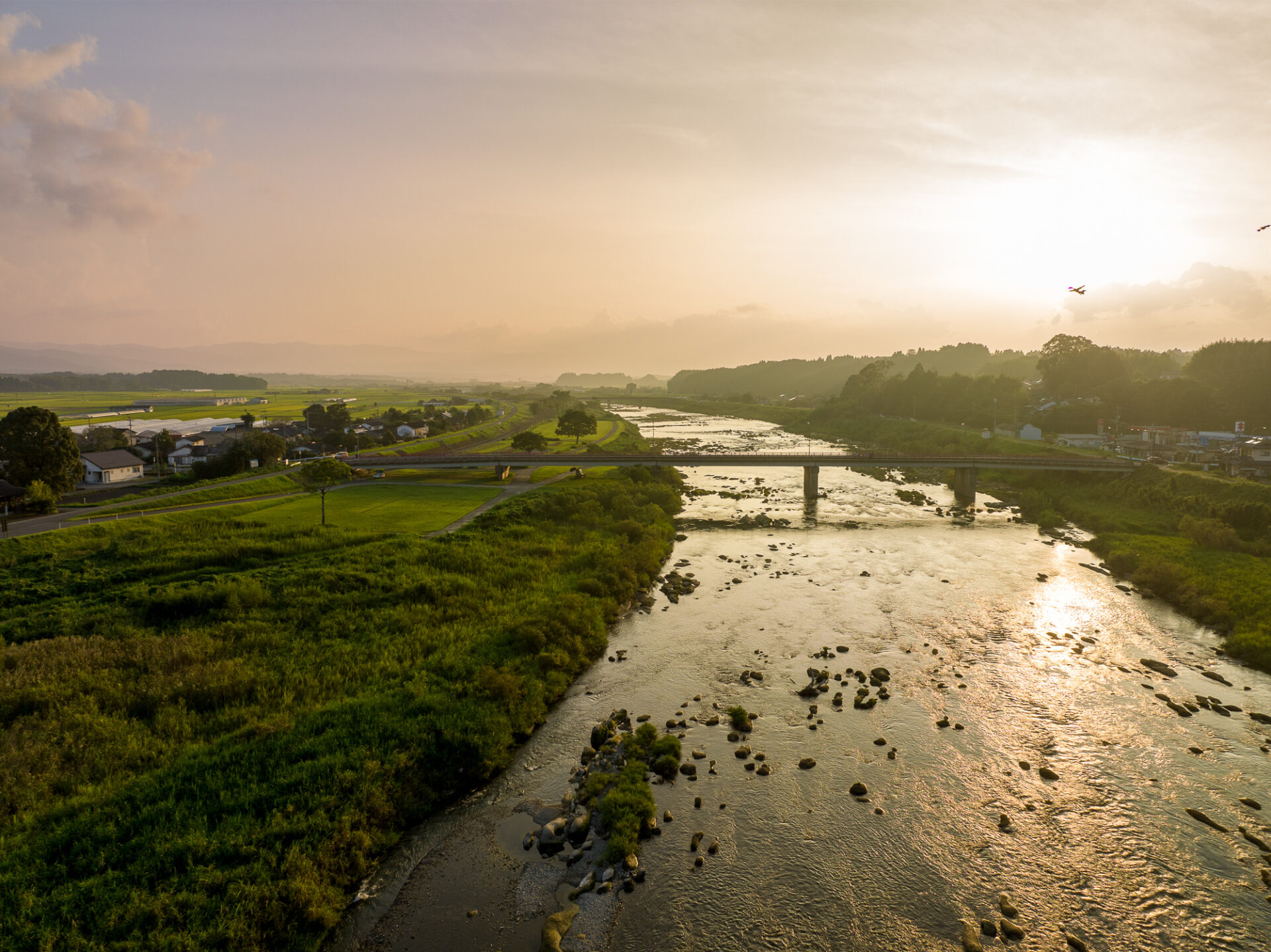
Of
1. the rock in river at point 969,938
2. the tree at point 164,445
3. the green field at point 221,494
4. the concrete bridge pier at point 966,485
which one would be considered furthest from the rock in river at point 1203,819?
the tree at point 164,445

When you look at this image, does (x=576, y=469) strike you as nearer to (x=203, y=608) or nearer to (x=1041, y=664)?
(x=203, y=608)

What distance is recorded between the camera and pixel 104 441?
282ft

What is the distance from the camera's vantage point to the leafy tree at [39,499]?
4653 cm

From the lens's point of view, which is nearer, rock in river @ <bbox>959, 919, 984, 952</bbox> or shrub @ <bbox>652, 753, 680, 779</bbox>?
rock in river @ <bbox>959, 919, 984, 952</bbox>

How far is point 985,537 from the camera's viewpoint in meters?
54.5

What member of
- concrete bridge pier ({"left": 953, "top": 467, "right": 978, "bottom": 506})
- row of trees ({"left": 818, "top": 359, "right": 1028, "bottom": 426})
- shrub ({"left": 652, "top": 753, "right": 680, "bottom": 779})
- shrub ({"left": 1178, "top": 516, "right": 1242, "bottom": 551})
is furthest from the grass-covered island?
row of trees ({"left": 818, "top": 359, "right": 1028, "bottom": 426})

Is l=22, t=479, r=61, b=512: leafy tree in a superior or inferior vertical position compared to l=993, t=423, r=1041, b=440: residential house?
inferior

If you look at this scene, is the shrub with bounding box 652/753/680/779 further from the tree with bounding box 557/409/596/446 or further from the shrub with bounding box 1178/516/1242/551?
the tree with bounding box 557/409/596/446

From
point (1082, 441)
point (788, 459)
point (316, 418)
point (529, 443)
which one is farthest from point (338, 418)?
point (1082, 441)

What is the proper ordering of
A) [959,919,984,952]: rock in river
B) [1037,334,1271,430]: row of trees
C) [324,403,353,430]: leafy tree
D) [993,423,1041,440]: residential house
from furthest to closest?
[324,403,353,430]: leafy tree, [993,423,1041,440]: residential house, [1037,334,1271,430]: row of trees, [959,919,984,952]: rock in river

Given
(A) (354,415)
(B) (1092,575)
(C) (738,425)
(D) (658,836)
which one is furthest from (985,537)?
(A) (354,415)

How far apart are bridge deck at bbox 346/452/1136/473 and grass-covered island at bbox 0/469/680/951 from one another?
92.7ft

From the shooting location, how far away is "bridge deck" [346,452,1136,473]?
66812mm

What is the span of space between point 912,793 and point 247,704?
24.9 m
